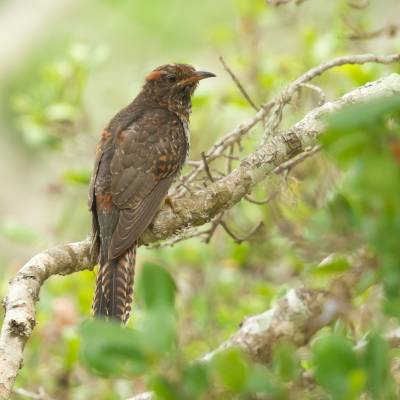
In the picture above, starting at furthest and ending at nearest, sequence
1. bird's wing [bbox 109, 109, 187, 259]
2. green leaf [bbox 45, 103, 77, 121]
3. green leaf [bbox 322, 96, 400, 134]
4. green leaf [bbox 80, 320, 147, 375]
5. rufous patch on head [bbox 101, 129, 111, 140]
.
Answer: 1. green leaf [bbox 45, 103, 77, 121]
2. rufous patch on head [bbox 101, 129, 111, 140]
3. bird's wing [bbox 109, 109, 187, 259]
4. green leaf [bbox 80, 320, 147, 375]
5. green leaf [bbox 322, 96, 400, 134]

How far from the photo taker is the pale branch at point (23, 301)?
354 centimetres

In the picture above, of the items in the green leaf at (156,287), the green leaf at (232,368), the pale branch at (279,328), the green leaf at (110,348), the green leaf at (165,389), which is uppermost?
the pale branch at (279,328)

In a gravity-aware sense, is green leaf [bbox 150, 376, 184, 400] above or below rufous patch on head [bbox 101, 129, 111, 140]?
below

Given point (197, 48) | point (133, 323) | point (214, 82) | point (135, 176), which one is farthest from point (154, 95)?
point (197, 48)

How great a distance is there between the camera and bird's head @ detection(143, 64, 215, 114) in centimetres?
Answer: 660

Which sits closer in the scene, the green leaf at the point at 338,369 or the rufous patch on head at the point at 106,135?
the green leaf at the point at 338,369

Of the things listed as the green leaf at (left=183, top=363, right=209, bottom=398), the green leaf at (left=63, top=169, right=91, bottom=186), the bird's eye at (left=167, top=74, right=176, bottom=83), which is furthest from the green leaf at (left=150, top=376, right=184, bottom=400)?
the bird's eye at (left=167, top=74, right=176, bottom=83)

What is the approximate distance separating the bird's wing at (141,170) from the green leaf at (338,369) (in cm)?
315

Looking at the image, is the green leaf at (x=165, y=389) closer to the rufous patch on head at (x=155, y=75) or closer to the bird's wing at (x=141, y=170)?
the bird's wing at (x=141, y=170)

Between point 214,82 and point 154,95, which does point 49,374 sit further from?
point 214,82

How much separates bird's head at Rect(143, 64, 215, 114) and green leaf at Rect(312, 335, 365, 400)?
15.5 ft

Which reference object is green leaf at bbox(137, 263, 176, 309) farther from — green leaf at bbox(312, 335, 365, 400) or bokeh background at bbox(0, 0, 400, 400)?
bokeh background at bbox(0, 0, 400, 400)

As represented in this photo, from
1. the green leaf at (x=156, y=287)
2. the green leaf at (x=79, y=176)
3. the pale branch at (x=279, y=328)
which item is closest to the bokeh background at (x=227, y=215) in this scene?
the green leaf at (x=79, y=176)

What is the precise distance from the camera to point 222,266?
7332mm
